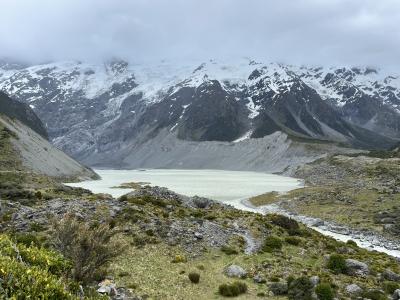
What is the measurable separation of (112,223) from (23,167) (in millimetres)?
117298

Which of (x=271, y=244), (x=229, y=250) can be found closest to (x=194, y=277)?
(x=229, y=250)

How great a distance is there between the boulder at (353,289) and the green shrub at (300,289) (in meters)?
2.72

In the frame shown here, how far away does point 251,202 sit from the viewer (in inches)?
4820

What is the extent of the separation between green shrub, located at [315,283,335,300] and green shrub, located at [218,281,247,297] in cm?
458

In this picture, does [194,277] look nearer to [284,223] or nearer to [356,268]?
[356,268]

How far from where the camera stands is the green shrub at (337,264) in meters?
39.6

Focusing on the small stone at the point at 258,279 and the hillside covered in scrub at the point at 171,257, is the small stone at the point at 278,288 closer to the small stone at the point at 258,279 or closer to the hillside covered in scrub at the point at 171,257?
the hillside covered in scrub at the point at 171,257

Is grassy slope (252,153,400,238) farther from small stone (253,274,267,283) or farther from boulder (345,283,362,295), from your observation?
small stone (253,274,267,283)

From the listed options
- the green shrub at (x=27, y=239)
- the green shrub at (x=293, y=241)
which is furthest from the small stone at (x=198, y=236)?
the green shrub at (x=27, y=239)

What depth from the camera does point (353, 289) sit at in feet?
114

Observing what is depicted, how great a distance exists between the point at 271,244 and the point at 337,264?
701 cm

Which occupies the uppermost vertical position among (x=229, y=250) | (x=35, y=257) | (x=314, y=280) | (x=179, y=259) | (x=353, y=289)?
(x=35, y=257)

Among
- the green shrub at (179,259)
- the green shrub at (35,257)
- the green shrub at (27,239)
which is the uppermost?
the green shrub at (35,257)

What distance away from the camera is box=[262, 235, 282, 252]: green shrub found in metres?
44.4
